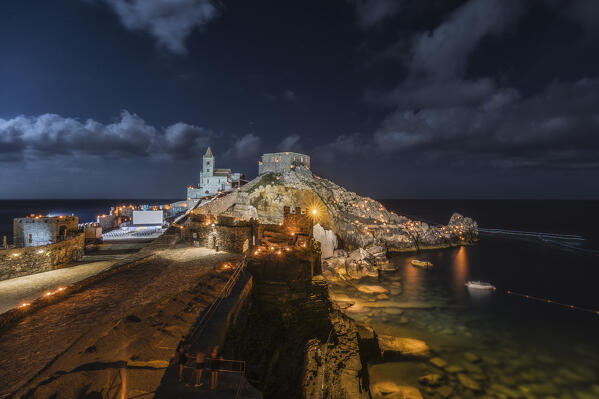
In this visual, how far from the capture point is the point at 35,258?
1450cm

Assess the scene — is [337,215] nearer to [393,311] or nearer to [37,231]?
[393,311]

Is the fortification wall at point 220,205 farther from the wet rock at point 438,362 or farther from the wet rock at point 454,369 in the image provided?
the wet rock at point 454,369

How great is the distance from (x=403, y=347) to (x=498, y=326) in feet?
28.3

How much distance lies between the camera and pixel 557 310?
20125mm

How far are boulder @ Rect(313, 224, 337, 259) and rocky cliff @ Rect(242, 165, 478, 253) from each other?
3.13 metres

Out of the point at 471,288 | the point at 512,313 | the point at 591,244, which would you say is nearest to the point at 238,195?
the point at 471,288

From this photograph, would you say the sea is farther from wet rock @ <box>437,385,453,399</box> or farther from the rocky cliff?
the rocky cliff

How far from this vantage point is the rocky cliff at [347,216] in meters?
38.6

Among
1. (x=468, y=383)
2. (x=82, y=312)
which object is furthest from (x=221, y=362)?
(x=468, y=383)

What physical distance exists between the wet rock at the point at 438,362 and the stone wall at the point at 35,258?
22.5 metres

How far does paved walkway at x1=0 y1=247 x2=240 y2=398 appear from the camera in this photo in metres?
6.35

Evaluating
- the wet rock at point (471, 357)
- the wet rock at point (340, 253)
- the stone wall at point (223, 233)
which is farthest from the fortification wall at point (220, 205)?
the wet rock at point (471, 357)

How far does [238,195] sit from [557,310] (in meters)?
41.7

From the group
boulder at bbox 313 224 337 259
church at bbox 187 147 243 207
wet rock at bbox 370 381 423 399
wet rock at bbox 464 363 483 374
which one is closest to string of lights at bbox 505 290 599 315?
wet rock at bbox 464 363 483 374
